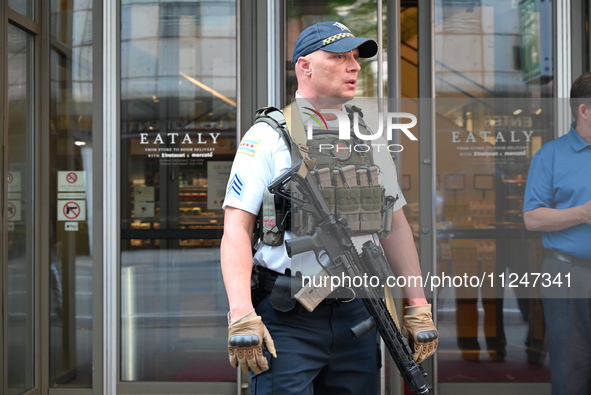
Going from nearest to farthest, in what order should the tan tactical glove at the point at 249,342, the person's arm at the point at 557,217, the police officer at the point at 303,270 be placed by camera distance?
1. the tan tactical glove at the point at 249,342
2. the police officer at the point at 303,270
3. the person's arm at the point at 557,217

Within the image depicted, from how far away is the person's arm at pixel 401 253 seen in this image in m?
2.58

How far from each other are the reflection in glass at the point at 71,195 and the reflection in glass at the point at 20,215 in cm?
14

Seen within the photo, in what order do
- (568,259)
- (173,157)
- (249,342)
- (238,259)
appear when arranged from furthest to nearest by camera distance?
1. (173,157)
2. (568,259)
3. (238,259)
4. (249,342)

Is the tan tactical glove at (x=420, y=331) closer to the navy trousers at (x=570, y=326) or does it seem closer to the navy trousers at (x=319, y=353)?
the navy trousers at (x=319, y=353)

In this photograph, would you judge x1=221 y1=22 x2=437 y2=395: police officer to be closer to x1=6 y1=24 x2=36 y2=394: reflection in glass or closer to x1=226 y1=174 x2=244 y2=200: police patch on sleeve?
x1=226 y1=174 x2=244 y2=200: police patch on sleeve

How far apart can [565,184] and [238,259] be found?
5.54 feet

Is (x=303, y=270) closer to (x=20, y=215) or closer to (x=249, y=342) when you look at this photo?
(x=249, y=342)

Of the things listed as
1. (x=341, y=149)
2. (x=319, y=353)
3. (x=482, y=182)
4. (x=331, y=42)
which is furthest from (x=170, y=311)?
(x=331, y=42)

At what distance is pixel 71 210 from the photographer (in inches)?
186

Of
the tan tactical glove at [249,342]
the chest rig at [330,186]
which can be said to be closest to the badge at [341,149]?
the chest rig at [330,186]

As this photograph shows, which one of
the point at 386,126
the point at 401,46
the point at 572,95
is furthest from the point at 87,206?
the point at 572,95

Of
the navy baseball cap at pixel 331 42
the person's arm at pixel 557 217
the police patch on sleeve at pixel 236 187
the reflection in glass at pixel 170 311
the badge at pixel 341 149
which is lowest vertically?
the reflection in glass at pixel 170 311

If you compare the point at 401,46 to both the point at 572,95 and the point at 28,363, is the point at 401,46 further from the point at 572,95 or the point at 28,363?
the point at 28,363

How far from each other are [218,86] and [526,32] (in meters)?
2.05
